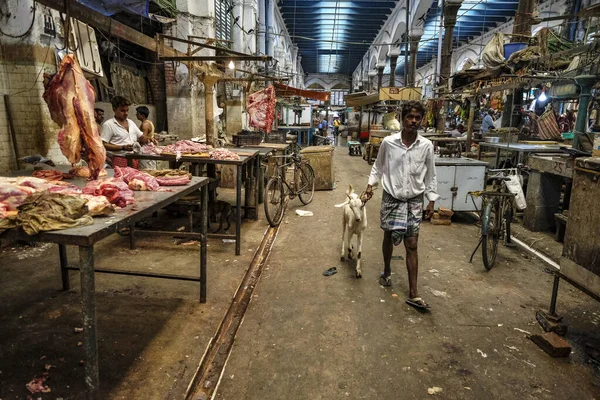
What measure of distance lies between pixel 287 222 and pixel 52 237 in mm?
5686

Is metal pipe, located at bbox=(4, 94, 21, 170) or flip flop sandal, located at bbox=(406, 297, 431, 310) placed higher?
metal pipe, located at bbox=(4, 94, 21, 170)

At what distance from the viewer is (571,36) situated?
541 inches

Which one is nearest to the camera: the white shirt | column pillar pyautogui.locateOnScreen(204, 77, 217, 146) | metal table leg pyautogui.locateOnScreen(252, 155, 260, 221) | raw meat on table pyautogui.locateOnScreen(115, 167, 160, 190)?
raw meat on table pyautogui.locateOnScreen(115, 167, 160, 190)

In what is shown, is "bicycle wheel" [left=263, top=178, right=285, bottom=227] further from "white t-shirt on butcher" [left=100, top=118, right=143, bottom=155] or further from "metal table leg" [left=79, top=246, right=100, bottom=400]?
"metal table leg" [left=79, top=246, right=100, bottom=400]

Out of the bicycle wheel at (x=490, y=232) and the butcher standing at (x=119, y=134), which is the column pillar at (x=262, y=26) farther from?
the bicycle wheel at (x=490, y=232)

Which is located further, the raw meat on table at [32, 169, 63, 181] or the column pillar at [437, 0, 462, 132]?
the column pillar at [437, 0, 462, 132]

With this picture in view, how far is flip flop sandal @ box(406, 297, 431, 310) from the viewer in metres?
4.08

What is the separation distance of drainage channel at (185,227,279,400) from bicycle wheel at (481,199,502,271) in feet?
10.1

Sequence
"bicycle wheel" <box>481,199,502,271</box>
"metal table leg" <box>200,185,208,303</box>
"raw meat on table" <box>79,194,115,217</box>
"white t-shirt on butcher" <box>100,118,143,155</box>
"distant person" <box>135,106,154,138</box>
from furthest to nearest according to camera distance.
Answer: "distant person" <box>135,106,154,138</box> < "white t-shirt on butcher" <box>100,118,143,155</box> < "bicycle wheel" <box>481,199,502,271</box> < "metal table leg" <box>200,185,208,303</box> < "raw meat on table" <box>79,194,115,217</box>

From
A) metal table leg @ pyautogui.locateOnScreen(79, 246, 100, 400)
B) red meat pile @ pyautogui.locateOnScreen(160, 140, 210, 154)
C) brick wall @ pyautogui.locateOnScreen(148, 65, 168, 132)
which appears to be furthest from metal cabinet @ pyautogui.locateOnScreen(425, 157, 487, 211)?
brick wall @ pyautogui.locateOnScreen(148, 65, 168, 132)

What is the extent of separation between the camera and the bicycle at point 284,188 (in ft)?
24.4

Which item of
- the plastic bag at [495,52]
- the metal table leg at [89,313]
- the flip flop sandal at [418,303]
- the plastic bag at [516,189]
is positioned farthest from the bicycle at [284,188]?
the plastic bag at [495,52]

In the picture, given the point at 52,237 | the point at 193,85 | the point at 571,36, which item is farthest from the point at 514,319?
the point at 571,36

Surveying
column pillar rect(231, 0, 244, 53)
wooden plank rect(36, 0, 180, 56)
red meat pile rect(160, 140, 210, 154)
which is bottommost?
red meat pile rect(160, 140, 210, 154)
